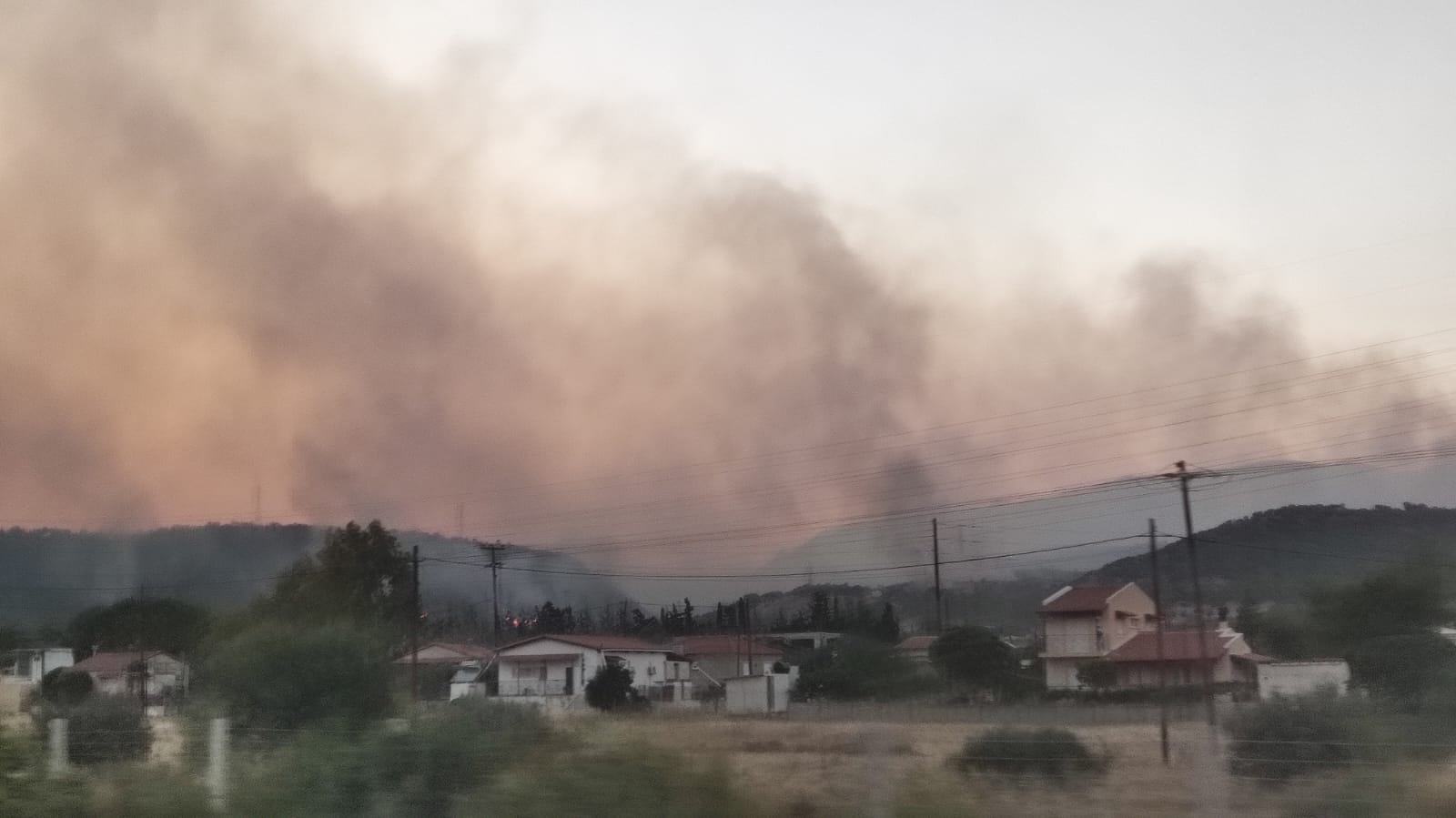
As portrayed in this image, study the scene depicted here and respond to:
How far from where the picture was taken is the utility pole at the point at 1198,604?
18770 millimetres

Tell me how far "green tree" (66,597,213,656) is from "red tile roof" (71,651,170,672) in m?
0.31

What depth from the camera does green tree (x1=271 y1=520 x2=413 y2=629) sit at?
110 feet

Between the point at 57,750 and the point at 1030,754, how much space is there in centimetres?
1070

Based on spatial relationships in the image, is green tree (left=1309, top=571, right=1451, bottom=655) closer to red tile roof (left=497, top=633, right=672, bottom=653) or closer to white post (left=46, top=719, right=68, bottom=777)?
red tile roof (left=497, top=633, right=672, bottom=653)

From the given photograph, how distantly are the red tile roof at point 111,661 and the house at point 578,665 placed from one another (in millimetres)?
9139

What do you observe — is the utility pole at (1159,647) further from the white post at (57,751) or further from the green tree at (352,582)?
the green tree at (352,582)

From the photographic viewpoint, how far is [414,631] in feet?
110

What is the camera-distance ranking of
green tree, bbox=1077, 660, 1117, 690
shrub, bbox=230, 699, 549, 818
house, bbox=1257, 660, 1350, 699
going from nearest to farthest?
shrub, bbox=230, 699, 549, 818, house, bbox=1257, 660, 1350, 699, green tree, bbox=1077, 660, 1117, 690

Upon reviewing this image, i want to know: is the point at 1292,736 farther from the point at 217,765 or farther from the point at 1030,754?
the point at 217,765

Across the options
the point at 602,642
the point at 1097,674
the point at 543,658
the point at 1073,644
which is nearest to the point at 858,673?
the point at 1097,674

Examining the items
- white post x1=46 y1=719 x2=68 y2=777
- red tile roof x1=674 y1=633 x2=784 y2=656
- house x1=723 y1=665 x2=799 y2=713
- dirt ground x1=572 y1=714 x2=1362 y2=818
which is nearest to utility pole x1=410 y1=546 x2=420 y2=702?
house x1=723 y1=665 x2=799 y2=713

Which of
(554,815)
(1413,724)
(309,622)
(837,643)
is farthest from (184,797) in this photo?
(309,622)

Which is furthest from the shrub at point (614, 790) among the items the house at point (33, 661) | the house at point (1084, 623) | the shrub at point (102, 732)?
the house at point (33, 661)

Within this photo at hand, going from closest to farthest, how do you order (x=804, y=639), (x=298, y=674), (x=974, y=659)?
(x=974, y=659), (x=804, y=639), (x=298, y=674)
